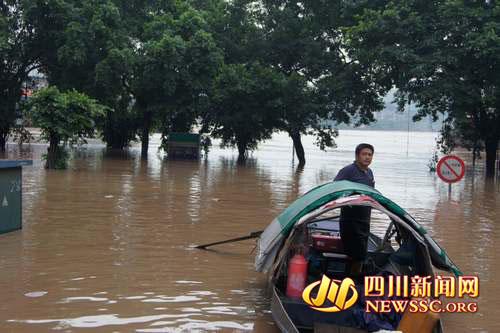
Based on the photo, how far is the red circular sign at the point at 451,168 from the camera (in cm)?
1658

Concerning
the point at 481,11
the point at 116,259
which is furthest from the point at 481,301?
the point at 481,11

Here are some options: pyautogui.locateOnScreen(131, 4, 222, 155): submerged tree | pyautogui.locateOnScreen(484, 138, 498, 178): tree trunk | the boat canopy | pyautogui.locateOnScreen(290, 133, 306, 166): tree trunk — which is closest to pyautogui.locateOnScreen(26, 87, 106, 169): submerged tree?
pyautogui.locateOnScreen(131, 4, 222, 155): submerged tree

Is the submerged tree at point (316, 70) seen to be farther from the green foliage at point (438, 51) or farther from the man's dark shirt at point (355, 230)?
the man's dark shirt at point (355, 230)

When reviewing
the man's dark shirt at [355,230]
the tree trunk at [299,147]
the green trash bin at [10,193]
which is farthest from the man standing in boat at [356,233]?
the tree trunk at [299,147]

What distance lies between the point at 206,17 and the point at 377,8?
9.55m

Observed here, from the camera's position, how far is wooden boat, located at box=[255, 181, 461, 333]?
253 inches

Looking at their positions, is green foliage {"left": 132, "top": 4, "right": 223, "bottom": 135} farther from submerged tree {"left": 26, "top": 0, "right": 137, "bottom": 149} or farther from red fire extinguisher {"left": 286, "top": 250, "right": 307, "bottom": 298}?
red fire extinguisher {"left": 286, "top": 250, "right": 307, "bottom": 298}

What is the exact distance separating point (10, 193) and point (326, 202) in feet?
21.2

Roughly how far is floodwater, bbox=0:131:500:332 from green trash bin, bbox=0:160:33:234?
28 cm

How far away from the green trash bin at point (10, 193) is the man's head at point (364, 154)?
603 cm

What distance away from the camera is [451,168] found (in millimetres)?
16781

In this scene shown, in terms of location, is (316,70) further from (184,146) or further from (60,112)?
(60,112)

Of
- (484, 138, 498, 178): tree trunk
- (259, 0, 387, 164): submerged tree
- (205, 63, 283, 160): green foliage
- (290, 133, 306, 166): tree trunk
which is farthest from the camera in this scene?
(290, 133, 306, 166): tree trunk

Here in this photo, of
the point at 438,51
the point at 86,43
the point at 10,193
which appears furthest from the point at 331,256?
the point at 86,43
